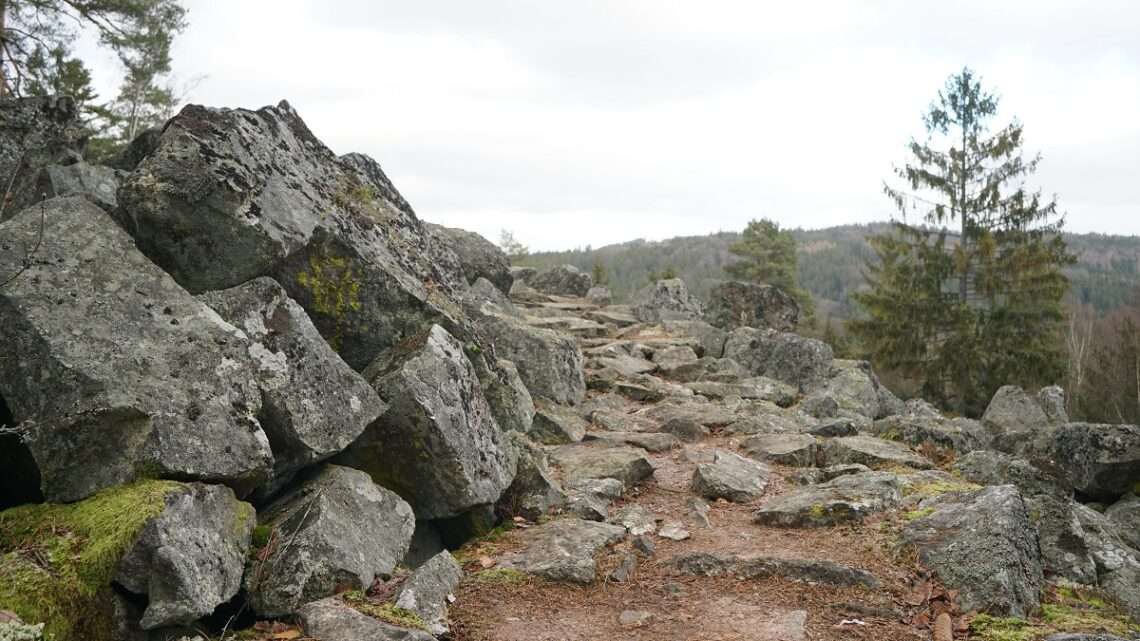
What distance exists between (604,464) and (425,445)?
Result: 3285 millimetres

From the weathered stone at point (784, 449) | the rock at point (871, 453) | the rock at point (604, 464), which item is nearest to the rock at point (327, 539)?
the rock at point (604, 464)

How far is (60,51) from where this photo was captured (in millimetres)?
21516

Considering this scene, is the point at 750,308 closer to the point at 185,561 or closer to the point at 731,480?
the point at 731,480

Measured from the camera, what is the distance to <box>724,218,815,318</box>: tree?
50.4m

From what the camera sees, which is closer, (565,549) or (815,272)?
(565,549)

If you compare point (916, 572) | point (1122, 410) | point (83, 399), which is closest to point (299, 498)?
point (83, 399)

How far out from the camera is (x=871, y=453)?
1021cm

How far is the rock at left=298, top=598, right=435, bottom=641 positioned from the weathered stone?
268 inches

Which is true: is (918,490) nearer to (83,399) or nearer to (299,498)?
(299,498)

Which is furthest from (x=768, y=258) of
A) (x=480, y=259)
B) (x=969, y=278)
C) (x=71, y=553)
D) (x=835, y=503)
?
(x=71, y=553)

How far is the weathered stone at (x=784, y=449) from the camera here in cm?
1055

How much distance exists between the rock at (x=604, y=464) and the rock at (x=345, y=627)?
4.17 metres

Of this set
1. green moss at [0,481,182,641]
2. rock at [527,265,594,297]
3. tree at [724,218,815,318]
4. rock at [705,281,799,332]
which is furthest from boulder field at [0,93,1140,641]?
tree at [724,218,815,318]

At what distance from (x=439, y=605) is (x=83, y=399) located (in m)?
2.81
